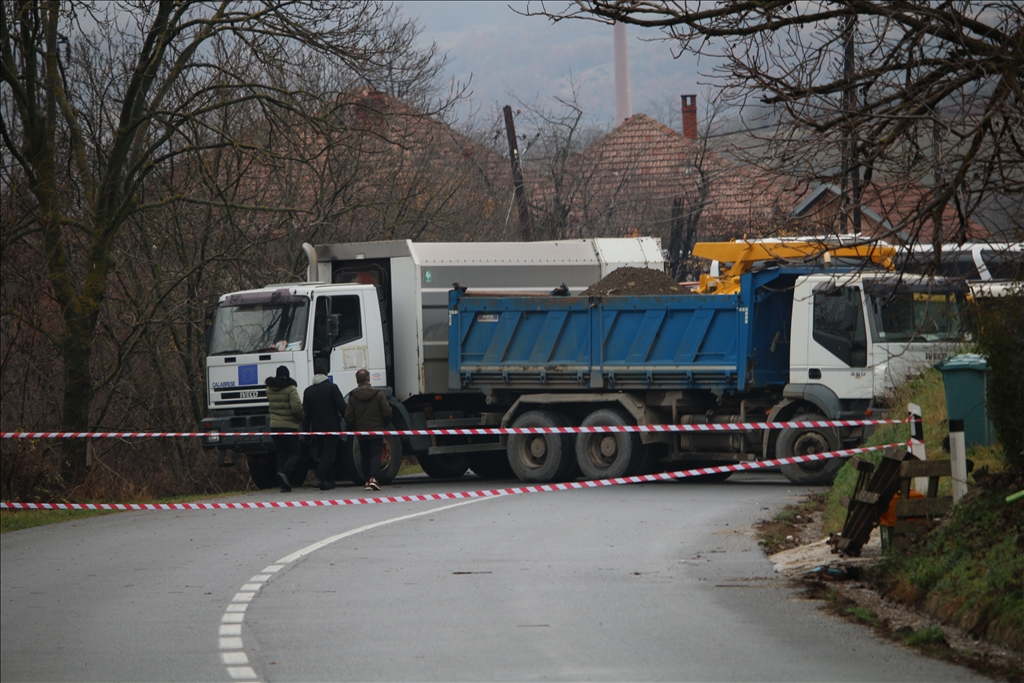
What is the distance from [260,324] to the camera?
21.0 m

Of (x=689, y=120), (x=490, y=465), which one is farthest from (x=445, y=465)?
(x=689, y=120)

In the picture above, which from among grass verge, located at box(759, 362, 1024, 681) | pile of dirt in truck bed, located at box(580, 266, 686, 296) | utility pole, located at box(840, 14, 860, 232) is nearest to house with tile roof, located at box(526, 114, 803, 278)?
pile of dirt in truck bed, located at box(580, 266, 686, 296)

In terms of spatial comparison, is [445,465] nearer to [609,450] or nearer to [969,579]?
[609,450]

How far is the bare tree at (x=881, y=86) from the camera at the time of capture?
29.1ft

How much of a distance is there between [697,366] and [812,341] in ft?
5.15

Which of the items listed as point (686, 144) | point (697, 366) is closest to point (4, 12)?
point (697, 366)

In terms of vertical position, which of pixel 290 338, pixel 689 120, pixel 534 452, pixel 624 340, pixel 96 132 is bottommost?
pixel 534 452

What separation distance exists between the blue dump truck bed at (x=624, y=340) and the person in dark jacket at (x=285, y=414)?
2437 millimetres

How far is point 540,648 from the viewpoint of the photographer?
8398 millimetres

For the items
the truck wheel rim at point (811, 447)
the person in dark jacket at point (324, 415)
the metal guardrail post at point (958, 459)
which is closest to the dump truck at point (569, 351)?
the truck wheel rim at point (811, 447)

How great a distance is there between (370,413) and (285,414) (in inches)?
48.6

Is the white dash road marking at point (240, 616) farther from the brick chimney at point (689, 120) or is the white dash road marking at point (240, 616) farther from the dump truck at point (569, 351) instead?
the brick chimney at point (689, 120)

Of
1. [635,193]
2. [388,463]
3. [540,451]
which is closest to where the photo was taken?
[540,451]

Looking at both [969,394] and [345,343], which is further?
[345,343]
